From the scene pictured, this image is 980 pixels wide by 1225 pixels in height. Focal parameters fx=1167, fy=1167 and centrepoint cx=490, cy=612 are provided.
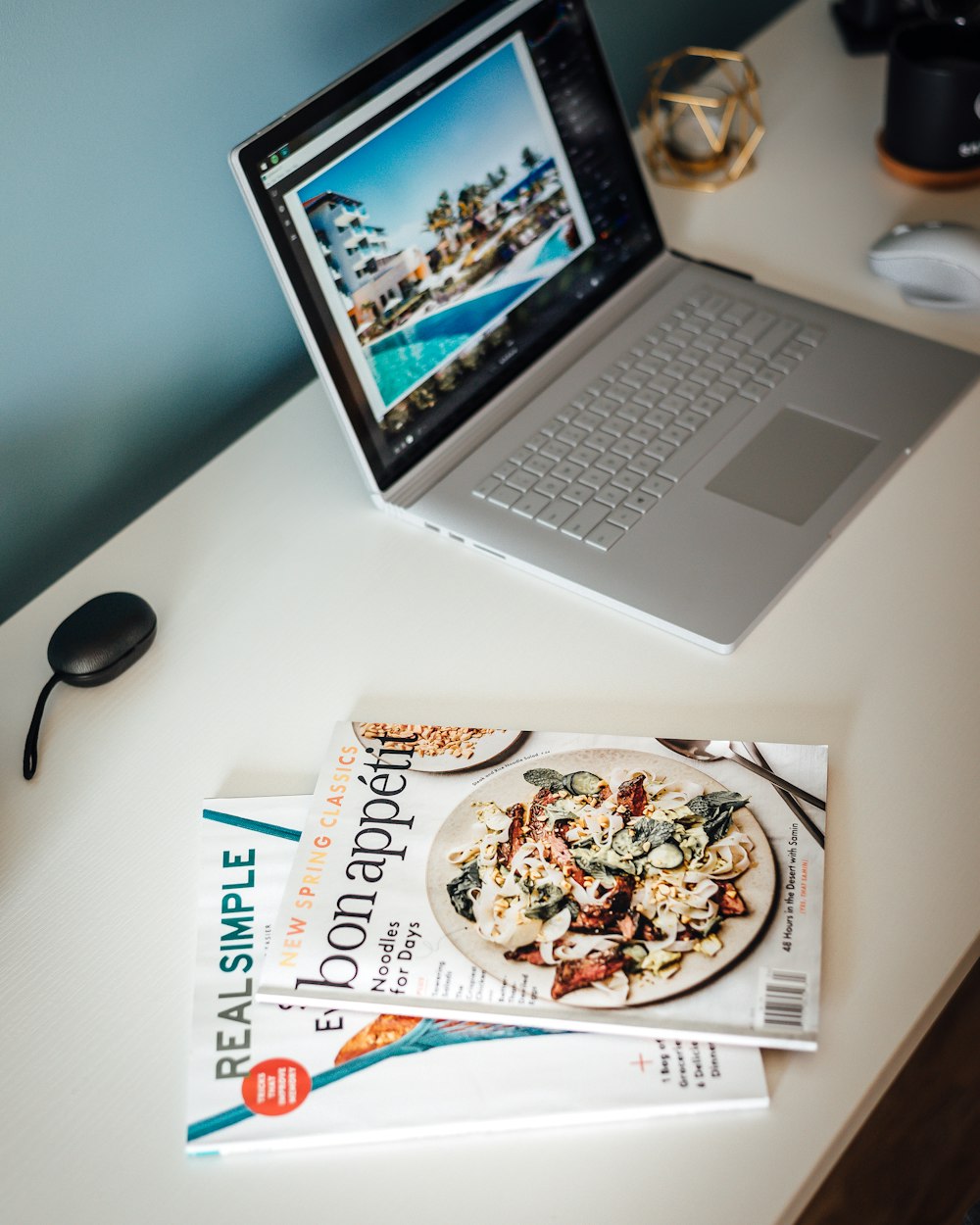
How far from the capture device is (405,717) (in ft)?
2.55

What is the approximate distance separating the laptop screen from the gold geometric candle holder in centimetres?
20

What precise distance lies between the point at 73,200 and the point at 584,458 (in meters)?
0.42

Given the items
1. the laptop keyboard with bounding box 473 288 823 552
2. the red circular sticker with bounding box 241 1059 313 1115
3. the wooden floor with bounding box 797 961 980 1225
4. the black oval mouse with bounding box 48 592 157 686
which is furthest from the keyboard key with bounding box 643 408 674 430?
the wooden floor with bounding box 797 961 980 1225

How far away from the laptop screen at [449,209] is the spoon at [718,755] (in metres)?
0.32

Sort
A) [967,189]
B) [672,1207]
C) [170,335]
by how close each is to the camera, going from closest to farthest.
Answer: [672,1207] → [170,335] → [967,189]

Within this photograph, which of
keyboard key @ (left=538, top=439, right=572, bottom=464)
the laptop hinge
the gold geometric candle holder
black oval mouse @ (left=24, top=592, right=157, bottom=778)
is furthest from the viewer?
the gold geometric candle holder

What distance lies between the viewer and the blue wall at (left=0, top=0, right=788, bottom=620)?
2.71ft

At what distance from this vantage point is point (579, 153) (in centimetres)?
99

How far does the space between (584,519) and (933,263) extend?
0.42 m

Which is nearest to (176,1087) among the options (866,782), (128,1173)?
(128,1173)

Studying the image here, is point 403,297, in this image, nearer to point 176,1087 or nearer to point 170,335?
point 170,335

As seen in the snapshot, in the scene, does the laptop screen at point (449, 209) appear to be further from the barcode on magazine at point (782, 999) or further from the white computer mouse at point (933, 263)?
the barcode on magazine at point (782, 999)

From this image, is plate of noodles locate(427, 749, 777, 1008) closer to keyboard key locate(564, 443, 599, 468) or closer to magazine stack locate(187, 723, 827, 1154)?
magazine stack locate(187, 723, 827, 1154)

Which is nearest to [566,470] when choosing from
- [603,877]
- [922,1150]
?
[603,877]
